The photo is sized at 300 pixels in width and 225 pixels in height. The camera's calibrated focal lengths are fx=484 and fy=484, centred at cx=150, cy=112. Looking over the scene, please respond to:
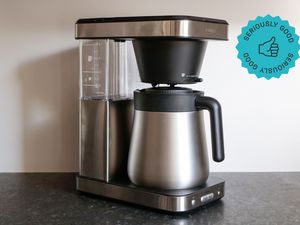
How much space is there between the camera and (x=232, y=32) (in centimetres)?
136

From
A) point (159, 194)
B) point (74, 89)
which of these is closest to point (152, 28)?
point (159, 194)

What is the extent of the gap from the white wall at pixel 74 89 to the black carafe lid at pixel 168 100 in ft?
1.06

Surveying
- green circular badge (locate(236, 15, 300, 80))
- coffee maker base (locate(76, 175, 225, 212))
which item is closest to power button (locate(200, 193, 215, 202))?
coffee maker base (locate(76, 175, 225, 212))

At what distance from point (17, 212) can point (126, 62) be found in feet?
1.46

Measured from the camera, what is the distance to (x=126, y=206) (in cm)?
110

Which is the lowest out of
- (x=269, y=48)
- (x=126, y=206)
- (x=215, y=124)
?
(x=126, y=206)

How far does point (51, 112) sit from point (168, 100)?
473 millimetres

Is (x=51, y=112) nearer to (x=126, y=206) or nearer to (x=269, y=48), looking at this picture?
(x=126, y=206)

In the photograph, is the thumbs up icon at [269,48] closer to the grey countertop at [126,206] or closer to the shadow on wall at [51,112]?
the grey countertop at [126,206]

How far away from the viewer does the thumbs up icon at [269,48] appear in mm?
1360

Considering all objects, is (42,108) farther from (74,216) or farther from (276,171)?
(276,171)

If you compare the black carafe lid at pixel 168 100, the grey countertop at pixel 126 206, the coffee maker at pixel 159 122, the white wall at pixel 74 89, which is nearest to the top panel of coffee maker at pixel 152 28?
the coffee maker at pixel 159 122

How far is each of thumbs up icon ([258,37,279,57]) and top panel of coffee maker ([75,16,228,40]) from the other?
1.06ft

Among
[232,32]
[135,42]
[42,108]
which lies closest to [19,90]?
[42,108]
